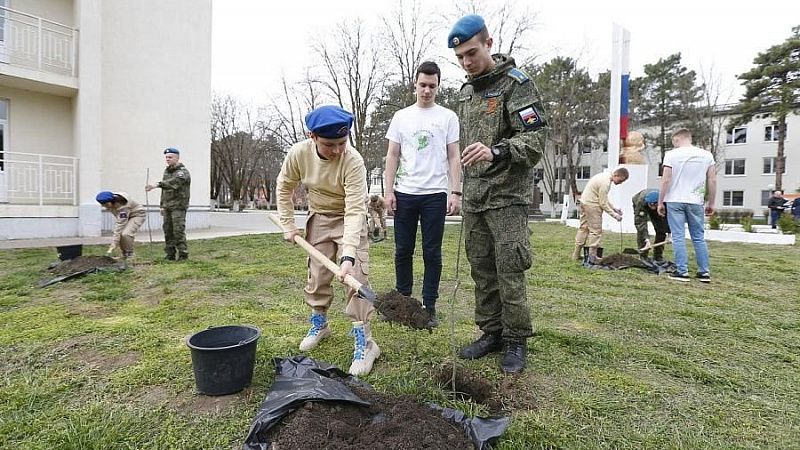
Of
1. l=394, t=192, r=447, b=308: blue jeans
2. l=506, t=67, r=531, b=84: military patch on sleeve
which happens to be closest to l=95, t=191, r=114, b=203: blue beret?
l=394, t=192, r=447, b=308: blue jeans

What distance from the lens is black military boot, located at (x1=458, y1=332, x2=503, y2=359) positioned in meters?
2.75

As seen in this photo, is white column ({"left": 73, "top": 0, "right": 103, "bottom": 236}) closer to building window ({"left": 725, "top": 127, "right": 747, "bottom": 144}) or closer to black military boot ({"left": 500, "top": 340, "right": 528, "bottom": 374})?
black military boot ({"left": 500, "top": 340, "right": 528, "bottom": 374})

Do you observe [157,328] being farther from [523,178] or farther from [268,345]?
[523,178]

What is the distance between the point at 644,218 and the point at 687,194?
196 cm

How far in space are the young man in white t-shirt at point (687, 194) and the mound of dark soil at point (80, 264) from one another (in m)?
7.37

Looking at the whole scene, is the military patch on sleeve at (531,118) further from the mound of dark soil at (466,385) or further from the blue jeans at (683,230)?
the blue jeans at (683,230)

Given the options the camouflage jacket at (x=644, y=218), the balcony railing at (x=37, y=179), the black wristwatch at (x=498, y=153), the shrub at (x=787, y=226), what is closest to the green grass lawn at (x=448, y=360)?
the black wristwatch at (x=498, y=153)

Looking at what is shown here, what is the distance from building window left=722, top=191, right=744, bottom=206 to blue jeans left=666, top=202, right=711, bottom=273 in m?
41.9

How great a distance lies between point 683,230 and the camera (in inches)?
214

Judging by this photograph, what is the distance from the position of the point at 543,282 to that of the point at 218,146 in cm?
4417

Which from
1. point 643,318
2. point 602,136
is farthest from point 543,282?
point 602,136

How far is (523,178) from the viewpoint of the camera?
255 centimetres

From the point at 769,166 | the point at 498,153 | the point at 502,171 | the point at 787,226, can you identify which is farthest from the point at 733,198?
the point at 498,153

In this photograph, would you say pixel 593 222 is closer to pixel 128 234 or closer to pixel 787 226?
pixel 128 234
